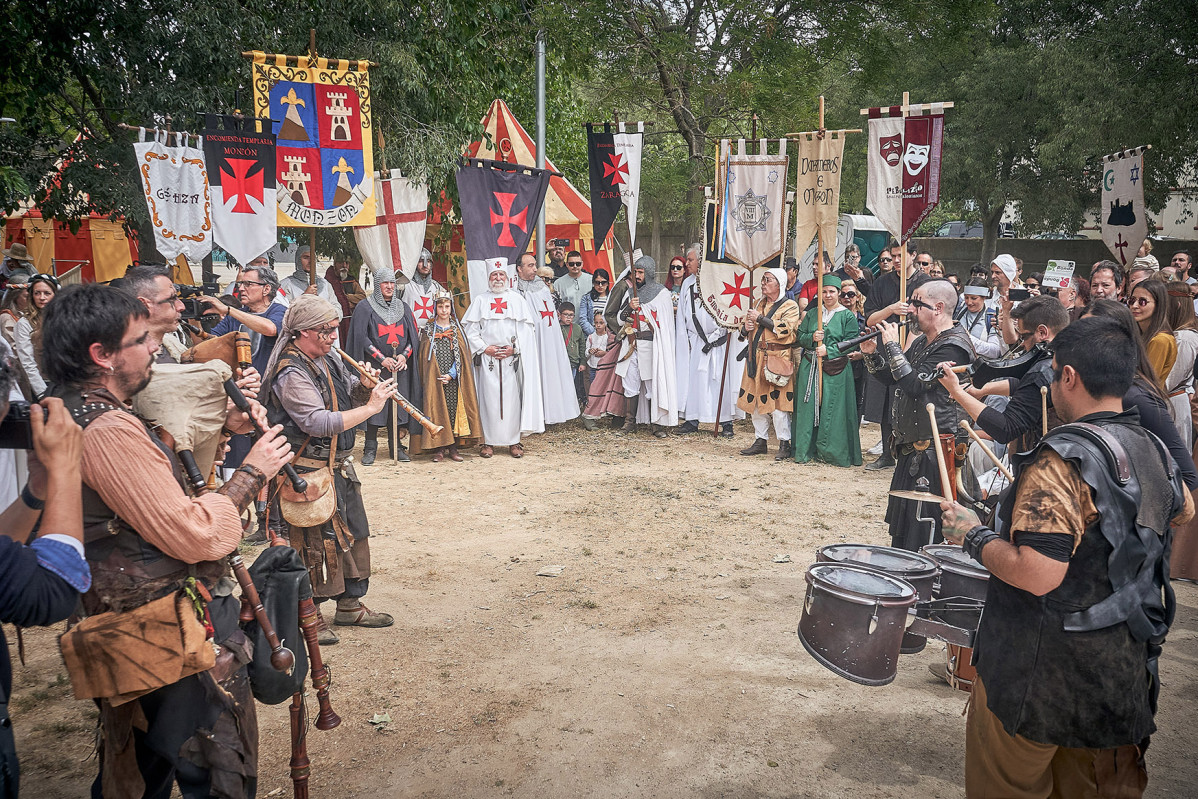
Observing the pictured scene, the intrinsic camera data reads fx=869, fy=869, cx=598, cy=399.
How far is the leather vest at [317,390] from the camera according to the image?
4223mm

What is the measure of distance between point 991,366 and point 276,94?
6.50 meters

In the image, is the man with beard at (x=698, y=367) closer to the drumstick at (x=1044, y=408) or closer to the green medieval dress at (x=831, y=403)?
the green medieval dress at (x=831, y=403)

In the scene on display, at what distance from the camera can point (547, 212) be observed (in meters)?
13.2

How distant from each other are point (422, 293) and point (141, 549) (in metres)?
7.61

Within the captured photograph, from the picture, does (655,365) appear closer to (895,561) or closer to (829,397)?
(829,397)

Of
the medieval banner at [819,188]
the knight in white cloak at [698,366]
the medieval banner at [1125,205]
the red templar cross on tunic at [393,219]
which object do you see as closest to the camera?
the medieval banner at [1125,205]

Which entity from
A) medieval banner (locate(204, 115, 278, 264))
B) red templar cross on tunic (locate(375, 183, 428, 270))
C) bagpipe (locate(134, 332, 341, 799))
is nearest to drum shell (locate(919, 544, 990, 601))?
bagpipe (locate(134, 332, 341, 799))

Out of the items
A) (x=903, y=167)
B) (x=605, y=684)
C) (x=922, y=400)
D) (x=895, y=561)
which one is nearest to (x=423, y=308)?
(x=903, y=167)

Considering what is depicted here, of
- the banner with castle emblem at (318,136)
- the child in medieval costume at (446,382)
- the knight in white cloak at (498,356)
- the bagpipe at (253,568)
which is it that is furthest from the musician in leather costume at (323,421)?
the knight in white cloak at (498,356)

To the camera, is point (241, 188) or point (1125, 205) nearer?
point (241, 188)

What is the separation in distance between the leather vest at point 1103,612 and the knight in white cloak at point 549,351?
26.6 ft

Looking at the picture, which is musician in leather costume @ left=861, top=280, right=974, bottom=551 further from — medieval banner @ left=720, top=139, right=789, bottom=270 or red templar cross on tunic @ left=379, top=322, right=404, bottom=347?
red templar cross on tunic @ left=379, top=322, right=404, bottom=347

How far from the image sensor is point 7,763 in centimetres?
197

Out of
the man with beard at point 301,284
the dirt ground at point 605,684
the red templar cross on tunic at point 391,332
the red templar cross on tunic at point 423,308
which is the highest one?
the man with beard at point 301,284
